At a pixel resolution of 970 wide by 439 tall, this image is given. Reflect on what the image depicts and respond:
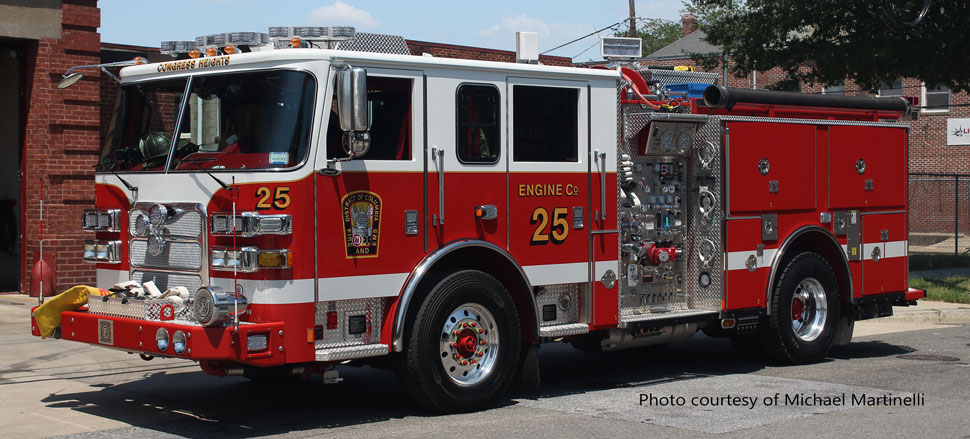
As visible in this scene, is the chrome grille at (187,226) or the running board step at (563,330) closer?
the chrome grille at (187,226)

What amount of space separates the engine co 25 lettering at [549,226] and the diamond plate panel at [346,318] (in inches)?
58.1

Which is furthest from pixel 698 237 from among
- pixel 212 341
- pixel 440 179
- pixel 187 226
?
pixel 212 341

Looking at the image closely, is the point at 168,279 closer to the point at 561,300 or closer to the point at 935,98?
the point at 561,300

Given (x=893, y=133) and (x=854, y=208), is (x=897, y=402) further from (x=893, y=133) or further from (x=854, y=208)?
(x=893, y=133)

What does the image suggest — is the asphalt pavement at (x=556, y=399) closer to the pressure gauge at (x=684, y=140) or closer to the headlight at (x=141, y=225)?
the headlight at (x=141, y=225)

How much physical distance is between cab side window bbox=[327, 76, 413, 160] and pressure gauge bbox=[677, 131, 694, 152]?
297 cm

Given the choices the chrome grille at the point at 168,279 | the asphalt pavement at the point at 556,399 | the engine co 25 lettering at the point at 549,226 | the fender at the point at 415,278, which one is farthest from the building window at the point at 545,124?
the chrome grille at the point at 168,279

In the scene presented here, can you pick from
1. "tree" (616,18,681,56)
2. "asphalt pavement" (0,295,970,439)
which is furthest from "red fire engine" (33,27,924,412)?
"tree" (616,18,681,56)

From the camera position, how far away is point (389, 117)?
7844 mm

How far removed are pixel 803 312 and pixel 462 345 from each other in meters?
4.34

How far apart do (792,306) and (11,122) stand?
13.3 m

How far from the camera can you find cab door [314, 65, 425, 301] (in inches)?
291

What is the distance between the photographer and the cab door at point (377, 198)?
7387 millimetres

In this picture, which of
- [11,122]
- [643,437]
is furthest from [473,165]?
[11,122]
